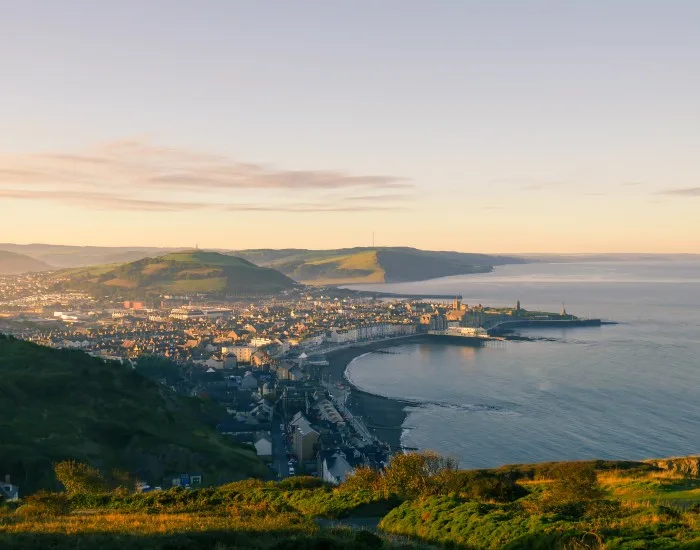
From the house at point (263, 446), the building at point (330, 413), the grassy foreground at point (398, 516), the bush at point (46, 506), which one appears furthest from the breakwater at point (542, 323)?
the bush at point (46, 506)

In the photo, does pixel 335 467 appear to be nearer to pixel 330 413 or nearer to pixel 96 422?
Answer: pixel 96 422

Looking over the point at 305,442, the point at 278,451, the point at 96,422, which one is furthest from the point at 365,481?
the point at 278,451

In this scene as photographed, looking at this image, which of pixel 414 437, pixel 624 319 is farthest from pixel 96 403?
Answer: pixel 624 319

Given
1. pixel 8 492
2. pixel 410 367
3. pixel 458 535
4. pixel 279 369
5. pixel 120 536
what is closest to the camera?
pixel 120 536

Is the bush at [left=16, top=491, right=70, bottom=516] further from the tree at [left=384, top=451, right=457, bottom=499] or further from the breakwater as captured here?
the breakwater

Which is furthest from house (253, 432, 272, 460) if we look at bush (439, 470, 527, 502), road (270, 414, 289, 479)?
bush (439, 470, 527, 502)

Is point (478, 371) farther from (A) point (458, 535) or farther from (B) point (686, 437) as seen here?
(A) point (458, 535)
